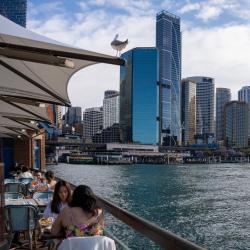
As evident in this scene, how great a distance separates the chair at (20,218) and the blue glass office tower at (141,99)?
170 metres

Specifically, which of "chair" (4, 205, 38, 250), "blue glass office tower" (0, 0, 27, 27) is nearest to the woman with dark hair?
"chair" (4, 205, 38, 250)

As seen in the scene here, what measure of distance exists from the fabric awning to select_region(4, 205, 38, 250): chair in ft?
5.46

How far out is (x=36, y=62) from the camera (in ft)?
14.2

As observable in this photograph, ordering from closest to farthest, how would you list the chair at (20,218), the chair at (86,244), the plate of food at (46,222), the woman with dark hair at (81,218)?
the chair at (86,244) → the woman with dark hair at (81,218) → the plate of food at (46,222) → the chair at (20,218)

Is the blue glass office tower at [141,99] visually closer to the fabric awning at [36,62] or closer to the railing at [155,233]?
the fabric awning at [36,62]

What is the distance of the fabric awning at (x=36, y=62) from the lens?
3.88m

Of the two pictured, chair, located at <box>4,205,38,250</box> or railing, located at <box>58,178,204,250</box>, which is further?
chair, located at <box>4,205,38,250</box>

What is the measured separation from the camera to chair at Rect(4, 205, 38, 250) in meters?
6.40

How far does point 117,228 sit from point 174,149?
17854cm

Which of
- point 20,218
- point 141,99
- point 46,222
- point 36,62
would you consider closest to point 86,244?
point 36,62

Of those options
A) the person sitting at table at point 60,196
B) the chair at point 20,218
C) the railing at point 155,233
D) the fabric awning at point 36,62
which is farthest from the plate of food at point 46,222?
the fabric awning at point 36,62

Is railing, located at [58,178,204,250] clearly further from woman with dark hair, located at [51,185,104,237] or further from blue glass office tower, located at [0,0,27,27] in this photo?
blue glass office tower, located at [0,0,27,27]

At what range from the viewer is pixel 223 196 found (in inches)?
1775

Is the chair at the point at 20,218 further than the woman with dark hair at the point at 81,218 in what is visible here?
Yes
